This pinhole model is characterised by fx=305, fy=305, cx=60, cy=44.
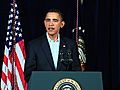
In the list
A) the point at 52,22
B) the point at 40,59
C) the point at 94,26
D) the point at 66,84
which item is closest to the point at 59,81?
the point at 66,84

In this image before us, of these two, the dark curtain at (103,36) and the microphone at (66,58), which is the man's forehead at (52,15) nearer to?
the microphone at (66,58)

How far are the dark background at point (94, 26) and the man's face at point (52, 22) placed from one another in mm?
1701

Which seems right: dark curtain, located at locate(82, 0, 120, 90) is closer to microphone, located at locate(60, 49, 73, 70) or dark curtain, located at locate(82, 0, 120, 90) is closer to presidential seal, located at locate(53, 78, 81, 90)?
A: microphone, located at locate(60, 49, 73, 70)

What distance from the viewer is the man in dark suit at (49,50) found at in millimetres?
2879

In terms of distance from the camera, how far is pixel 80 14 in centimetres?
482

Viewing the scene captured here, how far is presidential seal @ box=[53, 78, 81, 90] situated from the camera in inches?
86.7

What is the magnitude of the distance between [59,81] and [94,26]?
9.20 feet

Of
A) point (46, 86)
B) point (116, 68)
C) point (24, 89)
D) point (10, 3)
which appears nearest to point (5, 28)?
point (10, 3)

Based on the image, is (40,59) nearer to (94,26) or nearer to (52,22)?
(52,22)

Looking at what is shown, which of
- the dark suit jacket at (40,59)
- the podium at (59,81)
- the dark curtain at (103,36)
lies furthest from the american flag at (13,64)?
the podium at (59,81)

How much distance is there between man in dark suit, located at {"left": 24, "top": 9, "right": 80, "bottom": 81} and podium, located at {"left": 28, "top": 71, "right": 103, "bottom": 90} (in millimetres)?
577

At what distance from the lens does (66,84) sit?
2217 millimetres

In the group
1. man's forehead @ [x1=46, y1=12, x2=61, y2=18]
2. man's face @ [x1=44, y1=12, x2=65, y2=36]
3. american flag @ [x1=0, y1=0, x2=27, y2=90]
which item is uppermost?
man's forehead @ [x1=46, y1=12, x2=61, y2=18]

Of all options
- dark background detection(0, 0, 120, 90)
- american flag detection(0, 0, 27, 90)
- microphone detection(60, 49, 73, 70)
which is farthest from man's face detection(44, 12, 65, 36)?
dark background detection(0, 0, 120, 90)
